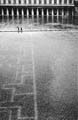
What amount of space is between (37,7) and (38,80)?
6247 cm

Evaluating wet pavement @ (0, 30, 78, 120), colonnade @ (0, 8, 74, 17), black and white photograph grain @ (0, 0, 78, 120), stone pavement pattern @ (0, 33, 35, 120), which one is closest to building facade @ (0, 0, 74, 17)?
colonnade @ (0, 8, 74, 17)

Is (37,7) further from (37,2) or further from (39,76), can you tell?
(39,76)

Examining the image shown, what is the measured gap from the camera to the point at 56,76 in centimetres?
2488

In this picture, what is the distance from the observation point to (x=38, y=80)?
23.9 metres

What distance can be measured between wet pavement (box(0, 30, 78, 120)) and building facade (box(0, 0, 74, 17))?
4497 cm

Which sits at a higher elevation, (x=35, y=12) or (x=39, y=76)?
(x=35, y=12)

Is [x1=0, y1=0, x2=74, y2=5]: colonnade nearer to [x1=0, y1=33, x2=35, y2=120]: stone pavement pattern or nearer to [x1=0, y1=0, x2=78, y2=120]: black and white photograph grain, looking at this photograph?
[x1=0, y1=0, x2=78, y2=120]: black and white photograph grain

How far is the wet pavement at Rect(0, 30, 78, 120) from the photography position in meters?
18.2

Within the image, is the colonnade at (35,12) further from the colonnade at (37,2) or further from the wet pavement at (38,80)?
the wet pavement at (38,80)

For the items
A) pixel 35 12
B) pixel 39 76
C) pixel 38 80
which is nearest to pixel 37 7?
pixel 35 12

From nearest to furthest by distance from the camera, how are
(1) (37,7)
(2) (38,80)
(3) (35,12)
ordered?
(2) (38,80) < (1) (37,7) < (3) (35,12)

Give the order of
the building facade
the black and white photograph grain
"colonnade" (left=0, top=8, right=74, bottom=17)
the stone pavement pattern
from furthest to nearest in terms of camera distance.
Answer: "colonnade" (left=0, top=8, right=74, bottom=17)
the building facade
the black and white photograph grain
the stone pavement pattern

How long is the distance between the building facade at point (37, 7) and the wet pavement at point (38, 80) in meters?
45.0

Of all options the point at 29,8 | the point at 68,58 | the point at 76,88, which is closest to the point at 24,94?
the point at 76,88
